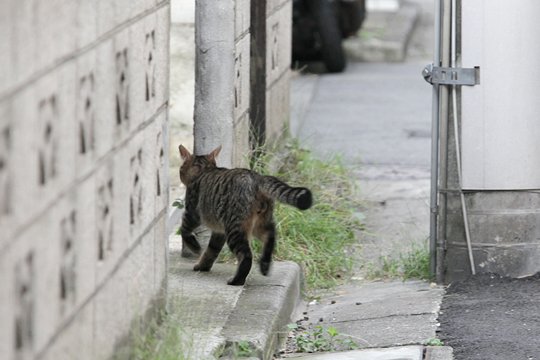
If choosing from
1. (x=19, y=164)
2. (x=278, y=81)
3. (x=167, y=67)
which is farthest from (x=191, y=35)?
(x=19, y=164)

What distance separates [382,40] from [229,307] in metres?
11.3

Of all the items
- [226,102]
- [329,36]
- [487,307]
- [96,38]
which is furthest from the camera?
[329,36]

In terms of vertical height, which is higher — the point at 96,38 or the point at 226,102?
the point at 96,38

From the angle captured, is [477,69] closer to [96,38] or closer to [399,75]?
[96,38]

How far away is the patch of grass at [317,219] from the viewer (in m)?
7.30

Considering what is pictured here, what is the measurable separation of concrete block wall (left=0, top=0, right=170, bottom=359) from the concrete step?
295 millimetres

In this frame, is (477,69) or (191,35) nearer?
(477,69)

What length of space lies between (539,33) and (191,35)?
3.53 metres

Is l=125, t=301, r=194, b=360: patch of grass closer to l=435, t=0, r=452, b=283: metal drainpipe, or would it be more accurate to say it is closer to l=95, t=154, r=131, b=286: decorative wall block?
l=95, t=154, r=131, b=286: decorative wall block

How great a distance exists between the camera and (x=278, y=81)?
9.66 m

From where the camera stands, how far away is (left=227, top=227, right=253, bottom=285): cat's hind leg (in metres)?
6.25

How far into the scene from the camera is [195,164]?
6742 mm

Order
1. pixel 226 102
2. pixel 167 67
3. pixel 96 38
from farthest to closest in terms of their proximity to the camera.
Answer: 1. pixel 226 102
2. pixel 167 67
3. pixel 96 38

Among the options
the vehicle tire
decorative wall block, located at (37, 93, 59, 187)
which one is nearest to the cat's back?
decorative wall block, located at (37, 93, 59, 187)
